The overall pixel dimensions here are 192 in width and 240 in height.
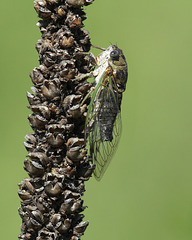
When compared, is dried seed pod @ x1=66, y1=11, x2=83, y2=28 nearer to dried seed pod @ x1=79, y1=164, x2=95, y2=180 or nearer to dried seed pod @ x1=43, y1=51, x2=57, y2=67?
dried seed pod @ x1=43, y1=51, x2=57, y2=67

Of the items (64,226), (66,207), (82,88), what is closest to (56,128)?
(82,88)

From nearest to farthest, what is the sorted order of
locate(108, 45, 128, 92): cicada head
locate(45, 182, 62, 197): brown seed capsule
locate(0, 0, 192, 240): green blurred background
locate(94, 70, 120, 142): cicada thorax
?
1. locate(45, 182, 62, 197): brown seed capsule
2. locate(94, 70, 120, 142): cicada thorax
3. locate(108, 45, 128, 92): cicada head
4. locate(0, 0, 192, 240): green blurred background

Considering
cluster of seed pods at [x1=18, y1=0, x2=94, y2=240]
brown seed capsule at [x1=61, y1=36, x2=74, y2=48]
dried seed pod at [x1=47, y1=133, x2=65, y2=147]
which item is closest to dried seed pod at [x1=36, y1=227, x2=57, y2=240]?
cluster of seed pods at [x1=18, y1=0, x2=94, y2=240]

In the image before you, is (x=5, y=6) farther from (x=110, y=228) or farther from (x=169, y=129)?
(x=110, y=228)

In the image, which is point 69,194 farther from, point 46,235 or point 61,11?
point 61,11

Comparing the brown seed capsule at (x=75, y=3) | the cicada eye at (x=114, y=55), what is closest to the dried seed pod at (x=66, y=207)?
the brown seed capsule at (x=75, y=3)

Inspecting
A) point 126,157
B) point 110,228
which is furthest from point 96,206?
point 126,157

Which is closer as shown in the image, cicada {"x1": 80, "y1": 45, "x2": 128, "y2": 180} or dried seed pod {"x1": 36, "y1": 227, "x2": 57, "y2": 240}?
dried seed pod {"x1": 36, "y1": 227, "x2": 57, "y2": 240}

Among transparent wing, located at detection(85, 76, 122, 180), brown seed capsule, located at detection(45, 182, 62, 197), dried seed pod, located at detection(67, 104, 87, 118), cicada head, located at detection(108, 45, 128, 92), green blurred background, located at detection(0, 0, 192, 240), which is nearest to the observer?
brown seed capsule, located at detection(45, 182, 62, 197)
